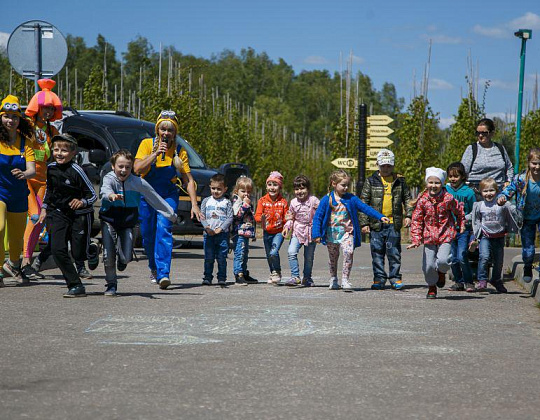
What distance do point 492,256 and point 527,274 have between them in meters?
0.50

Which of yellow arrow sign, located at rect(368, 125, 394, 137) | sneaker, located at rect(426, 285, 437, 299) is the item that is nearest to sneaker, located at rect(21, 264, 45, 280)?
sneaker, located at rect(426, 285, 437, 299)

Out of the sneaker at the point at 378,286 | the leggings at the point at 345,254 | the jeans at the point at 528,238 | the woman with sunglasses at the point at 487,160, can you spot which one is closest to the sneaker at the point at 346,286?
the leggings at the point at 345,254

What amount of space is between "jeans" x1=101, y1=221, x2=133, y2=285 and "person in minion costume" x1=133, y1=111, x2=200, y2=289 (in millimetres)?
809

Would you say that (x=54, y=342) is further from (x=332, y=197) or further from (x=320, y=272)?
(x=320, y=272)

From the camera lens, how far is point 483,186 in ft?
37.6

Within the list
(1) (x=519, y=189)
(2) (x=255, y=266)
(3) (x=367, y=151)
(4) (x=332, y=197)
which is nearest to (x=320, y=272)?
(2) (x=255, y=266)

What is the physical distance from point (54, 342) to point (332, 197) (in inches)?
215

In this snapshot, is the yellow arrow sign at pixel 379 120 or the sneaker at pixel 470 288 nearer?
the sneaker at pixel 470 288

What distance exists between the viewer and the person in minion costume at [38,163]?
37.2ft

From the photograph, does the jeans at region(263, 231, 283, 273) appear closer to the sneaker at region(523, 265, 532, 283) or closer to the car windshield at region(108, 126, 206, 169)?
the sneaker at region(523, 265, 532, 283)

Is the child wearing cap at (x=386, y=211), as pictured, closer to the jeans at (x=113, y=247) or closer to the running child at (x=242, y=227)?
the running child at (x=242, y=227)

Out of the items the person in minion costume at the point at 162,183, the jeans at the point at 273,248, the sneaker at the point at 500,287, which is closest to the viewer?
the person in minion costume at the point at 162,183

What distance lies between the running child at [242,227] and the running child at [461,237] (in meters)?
2.47

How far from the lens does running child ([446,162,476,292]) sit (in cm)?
1157
